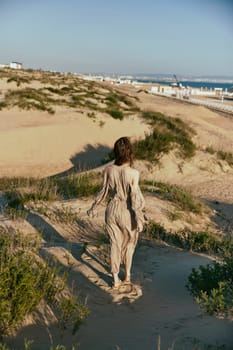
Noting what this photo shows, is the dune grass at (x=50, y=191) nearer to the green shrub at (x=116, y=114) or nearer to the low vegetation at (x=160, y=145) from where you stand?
the low vegetation at (x=160, y=145)

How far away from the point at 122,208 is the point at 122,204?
0.05 m

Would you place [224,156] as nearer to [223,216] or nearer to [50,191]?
[223,216]

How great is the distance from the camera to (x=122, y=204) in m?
5.38

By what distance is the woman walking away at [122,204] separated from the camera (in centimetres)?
525

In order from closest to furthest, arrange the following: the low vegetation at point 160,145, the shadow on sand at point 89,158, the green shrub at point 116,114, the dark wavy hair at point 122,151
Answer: the dark wavy hair at point 122,151
the low vegetation at point 160,145
the shadow on sand at point 89,158
the green shrub at point 116,114

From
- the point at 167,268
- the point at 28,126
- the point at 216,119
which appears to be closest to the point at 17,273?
the point at 167,268

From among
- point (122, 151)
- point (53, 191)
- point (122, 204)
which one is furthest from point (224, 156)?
point (122, 151)

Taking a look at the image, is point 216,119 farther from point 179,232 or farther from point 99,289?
point 99,289

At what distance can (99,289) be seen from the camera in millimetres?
5633

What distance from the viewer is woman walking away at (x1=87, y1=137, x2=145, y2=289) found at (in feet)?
17.2

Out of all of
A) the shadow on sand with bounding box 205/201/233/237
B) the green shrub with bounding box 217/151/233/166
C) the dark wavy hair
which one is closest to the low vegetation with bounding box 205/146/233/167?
the green shrub with bounding box 217/151/233/166

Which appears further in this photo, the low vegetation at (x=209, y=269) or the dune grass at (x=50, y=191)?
the dune grass at (x=50, y=191)

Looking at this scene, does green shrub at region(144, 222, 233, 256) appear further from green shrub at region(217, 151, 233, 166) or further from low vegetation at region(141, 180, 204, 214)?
green shrub at region(217, 151, 233, 166)

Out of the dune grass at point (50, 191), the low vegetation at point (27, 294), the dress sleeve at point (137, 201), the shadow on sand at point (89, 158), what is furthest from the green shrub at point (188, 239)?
the shadow on sand at point (89, 158)
